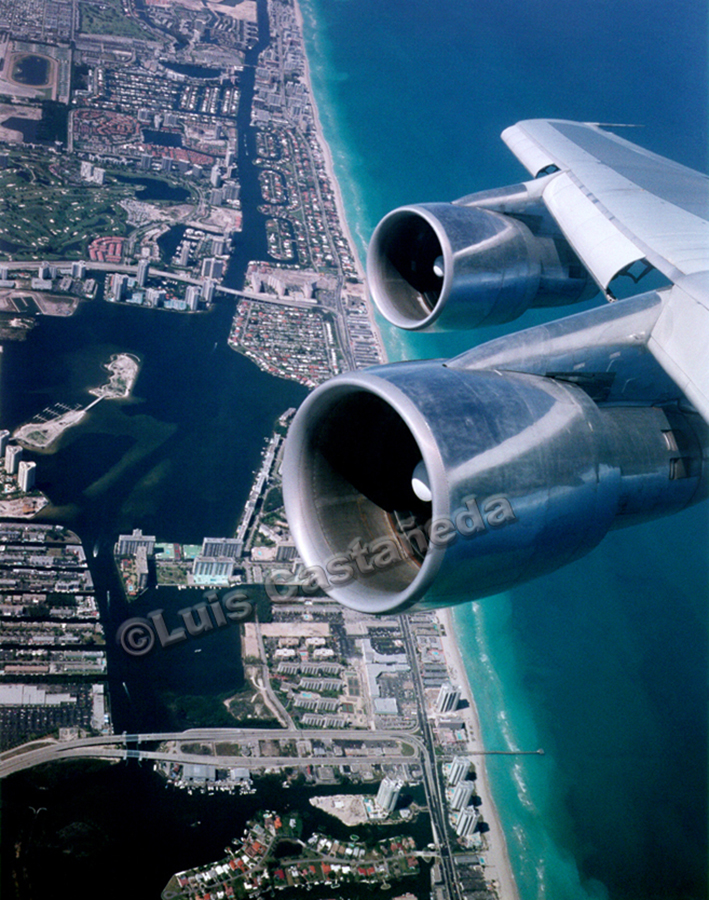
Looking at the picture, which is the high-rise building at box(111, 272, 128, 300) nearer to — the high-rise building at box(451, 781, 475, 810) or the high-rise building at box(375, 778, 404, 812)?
the high-rise building at box(375, 778, 404, 812)

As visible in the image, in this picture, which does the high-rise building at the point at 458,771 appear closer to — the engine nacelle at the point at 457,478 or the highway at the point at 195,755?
the highway at the point at 195,755

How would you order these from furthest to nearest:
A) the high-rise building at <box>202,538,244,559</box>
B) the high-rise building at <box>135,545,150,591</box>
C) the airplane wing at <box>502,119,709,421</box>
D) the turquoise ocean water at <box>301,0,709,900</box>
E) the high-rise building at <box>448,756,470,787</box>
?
the high-rise building at <box>202,538,244,559</box> → the high-rise building at <box>135,545,150,591</box> → the high-rise building at <box>448,756,470,787</box> → the turquoise ocean water at <box>301,0,709,900</box> → the airplane wing at <box>502,119,709,421</box>

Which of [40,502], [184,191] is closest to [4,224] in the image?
[184,191]

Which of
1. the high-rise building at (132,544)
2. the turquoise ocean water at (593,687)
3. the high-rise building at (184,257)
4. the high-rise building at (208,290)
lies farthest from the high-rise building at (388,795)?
the high-rise building at (184,257)

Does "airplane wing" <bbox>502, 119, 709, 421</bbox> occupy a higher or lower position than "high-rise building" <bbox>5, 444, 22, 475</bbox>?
higher

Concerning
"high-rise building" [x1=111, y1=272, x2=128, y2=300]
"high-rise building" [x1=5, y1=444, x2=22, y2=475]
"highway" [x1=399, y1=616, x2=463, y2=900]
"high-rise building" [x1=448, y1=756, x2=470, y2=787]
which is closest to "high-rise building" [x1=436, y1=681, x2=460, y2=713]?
"highway" [x1=399, y1=616, x2=463, y2=900]

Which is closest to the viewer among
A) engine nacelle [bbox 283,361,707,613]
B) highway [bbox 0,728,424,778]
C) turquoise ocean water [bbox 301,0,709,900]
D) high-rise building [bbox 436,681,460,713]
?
engine nacelle [bbox 283,361,707,613]
